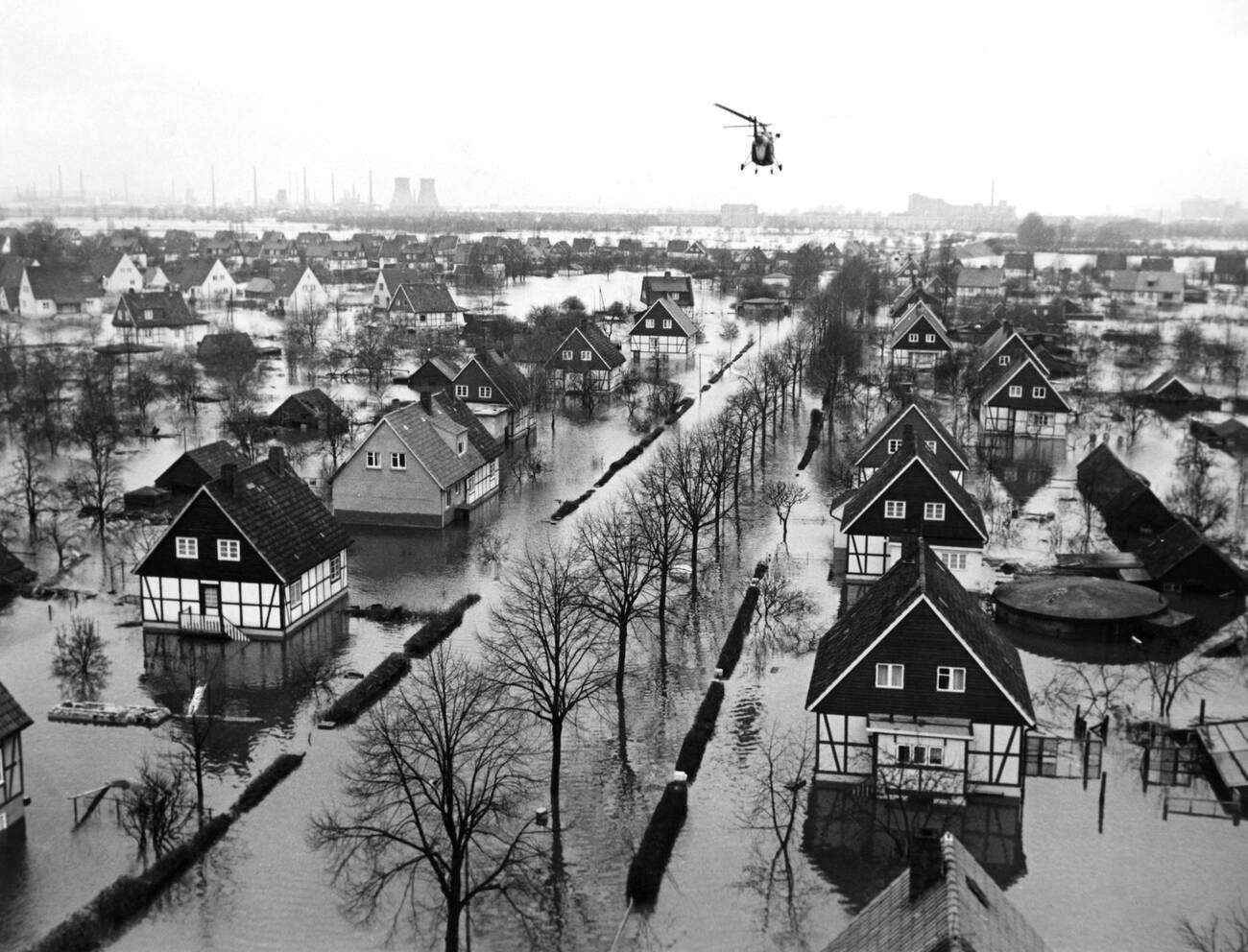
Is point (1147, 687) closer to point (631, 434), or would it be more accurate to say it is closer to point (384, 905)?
point (384, 905)

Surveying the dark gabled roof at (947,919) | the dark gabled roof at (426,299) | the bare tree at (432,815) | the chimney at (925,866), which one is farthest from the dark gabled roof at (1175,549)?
the dark gabled roof at (426,299)

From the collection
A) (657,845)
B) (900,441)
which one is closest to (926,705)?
(657,845)

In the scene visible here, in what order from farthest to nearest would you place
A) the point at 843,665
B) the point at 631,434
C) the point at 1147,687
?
the point at 631,434, the point at 1147,687, the point at 843,665

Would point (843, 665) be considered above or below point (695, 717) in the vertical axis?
above

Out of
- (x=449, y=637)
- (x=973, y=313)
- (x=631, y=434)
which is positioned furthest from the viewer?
(x=973, y=313)

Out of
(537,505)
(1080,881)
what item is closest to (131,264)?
(537,505)

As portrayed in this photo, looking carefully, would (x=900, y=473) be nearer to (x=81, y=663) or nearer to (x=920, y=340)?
(x=81, y=663)

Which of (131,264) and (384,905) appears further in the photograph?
(131,264)
